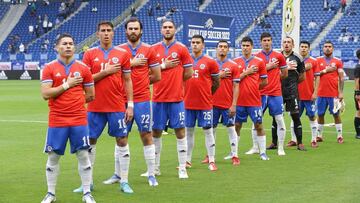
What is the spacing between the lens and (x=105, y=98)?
34.8 feet

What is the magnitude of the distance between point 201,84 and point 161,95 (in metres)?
1.41

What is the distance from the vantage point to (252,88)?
48.1ft

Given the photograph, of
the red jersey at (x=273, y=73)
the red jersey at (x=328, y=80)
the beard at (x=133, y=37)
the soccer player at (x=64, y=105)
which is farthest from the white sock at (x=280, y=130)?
the soccer player at (x=64, y=105)

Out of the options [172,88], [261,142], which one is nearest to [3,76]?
[261,142]

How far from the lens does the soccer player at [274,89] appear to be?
15.5m

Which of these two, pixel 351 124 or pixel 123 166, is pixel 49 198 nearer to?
pixel 123 166

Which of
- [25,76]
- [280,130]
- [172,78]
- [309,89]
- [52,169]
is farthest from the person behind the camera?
[25,76]

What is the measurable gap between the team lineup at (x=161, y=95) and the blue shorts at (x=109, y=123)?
0.01 metres

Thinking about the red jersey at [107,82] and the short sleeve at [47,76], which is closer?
the short sleeve at [47,76]

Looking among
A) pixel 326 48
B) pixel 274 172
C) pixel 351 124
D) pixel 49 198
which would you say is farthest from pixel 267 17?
pixel 49 198

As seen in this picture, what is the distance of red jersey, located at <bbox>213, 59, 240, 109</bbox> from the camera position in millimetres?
14148

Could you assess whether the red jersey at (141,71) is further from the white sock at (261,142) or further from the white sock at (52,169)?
the white sock at (261,142)

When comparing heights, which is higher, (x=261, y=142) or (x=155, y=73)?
(x=155, y=73)

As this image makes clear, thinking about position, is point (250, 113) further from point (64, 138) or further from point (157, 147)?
point (64, 138)
